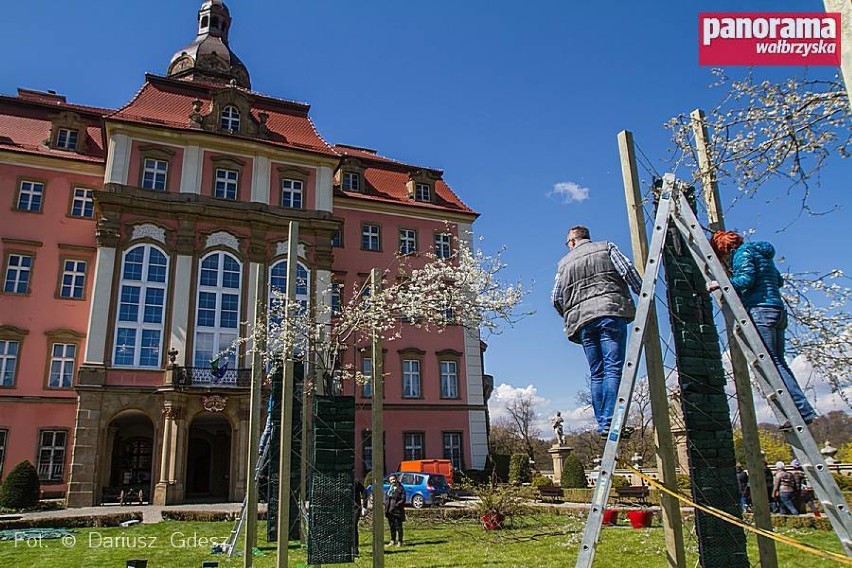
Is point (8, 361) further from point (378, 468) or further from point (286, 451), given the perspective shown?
point (378, 468)

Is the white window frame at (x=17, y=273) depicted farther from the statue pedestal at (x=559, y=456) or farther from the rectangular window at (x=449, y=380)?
the statue pedestal at (x=559, y=456)

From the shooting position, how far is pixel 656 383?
4.90 m

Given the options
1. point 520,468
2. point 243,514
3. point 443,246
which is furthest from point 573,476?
point 243,514

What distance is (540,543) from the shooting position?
12711 mm

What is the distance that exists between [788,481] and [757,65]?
14895 mm

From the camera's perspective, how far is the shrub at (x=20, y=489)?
21.2m

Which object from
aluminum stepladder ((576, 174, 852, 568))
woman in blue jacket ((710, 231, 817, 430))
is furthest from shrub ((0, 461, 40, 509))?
woman in blue jacket ((710, 231, 817, 430))

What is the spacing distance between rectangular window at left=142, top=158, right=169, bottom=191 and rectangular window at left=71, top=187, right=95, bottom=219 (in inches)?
112

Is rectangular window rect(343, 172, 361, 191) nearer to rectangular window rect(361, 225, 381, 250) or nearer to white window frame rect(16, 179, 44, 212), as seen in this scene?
rectangular window rect(361, 225, 381, 250)

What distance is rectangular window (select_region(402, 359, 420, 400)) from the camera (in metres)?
31.9

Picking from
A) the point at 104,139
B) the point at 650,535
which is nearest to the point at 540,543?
the point at 650,535

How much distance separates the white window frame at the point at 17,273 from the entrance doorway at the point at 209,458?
8954mm

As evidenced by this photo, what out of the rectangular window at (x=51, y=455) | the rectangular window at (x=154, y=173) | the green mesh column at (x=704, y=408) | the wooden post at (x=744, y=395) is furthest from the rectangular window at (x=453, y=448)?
the green mesh column at (x=704, y=408)

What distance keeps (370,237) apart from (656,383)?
2917 centimetres
